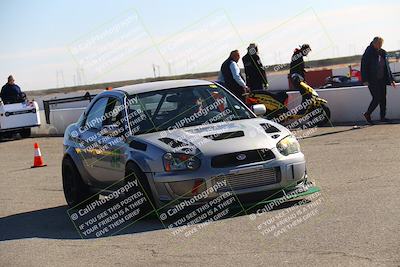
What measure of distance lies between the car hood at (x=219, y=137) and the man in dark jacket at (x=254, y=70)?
876cm

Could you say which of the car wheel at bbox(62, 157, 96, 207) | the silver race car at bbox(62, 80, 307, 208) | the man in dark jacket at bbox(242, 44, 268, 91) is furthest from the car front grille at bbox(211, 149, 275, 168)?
the man in dark jacket at bbox(242, 44, 268, 91)

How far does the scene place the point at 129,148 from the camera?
8.59m

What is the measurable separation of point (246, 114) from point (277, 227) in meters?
2.39

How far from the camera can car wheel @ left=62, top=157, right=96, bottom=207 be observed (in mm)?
9836

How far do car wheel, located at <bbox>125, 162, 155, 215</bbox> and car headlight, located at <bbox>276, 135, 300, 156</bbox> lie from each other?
4.67 ft

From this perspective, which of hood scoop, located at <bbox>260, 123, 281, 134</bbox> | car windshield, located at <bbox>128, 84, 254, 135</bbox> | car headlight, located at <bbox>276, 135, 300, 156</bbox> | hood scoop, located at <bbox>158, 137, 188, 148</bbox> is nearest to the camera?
hood scoop, located at <bbox>158, 137, 188, 148</bbox>

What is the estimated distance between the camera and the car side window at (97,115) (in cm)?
969

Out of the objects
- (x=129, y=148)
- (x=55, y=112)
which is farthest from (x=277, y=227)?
(x=55, y=112)

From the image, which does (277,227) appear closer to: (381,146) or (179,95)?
(179,95)

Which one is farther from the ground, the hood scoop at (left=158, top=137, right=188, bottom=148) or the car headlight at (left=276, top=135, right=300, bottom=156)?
the hood scoop at (left=158, top=137, right=188, bottom=148)

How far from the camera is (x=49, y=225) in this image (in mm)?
8883

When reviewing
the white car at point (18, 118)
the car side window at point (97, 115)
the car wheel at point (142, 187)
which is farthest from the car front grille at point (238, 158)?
the white car at point (18, 118)

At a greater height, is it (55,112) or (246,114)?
(246,114)

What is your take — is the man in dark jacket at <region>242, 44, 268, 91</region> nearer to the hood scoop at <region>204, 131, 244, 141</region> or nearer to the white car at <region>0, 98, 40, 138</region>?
the hood scoop at <region>204, 131, 244, 141</region>
